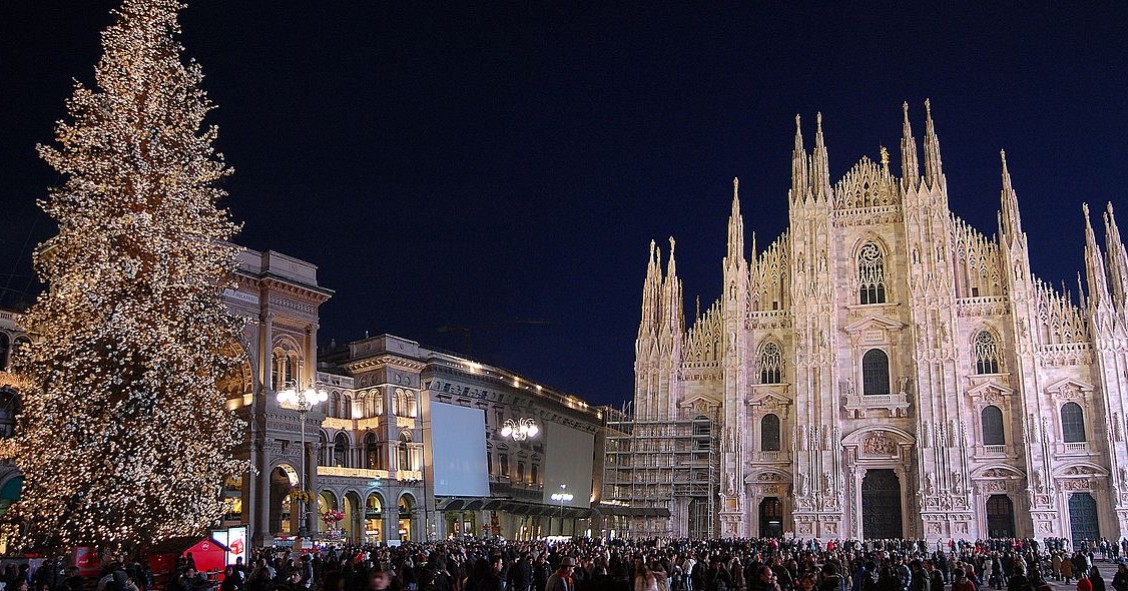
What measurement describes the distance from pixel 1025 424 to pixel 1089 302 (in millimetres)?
7194

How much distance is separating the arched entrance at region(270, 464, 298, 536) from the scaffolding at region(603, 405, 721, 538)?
63.8 ft

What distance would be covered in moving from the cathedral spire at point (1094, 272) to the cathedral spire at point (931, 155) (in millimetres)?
8015

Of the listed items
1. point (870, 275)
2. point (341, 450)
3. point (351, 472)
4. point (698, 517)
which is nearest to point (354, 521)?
point (351, 472)

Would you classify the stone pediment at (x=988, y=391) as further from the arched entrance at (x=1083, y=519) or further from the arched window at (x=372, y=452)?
the arched window at (x=372, y=452)

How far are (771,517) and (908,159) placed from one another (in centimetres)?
2119

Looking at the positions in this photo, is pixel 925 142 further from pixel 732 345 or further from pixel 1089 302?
pixel 732 345

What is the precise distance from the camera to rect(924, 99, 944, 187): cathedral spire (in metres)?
54.8

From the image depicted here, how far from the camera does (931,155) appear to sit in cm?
5553

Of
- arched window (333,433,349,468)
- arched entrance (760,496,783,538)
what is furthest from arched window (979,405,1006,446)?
arched window (333,433,349,468)

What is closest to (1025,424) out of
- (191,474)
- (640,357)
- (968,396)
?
(968,396)

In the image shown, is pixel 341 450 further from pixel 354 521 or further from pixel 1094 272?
pixel 1094 272

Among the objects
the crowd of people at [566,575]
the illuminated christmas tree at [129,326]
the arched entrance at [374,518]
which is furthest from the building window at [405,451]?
the illuminated christmas tree at [129,326]

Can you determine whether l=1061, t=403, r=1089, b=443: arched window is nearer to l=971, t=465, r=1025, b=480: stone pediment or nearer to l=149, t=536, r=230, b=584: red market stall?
l=971, t=465, r=1025, b=480: stone pediment

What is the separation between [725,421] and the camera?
181ft
